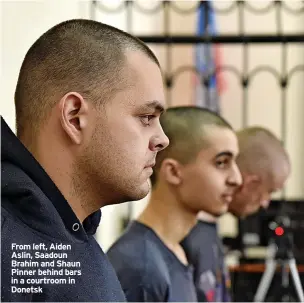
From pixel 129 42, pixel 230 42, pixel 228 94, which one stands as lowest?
pixel 129 42

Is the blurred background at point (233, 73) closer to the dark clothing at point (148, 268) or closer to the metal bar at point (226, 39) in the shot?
the metal bar at point (226, 39)

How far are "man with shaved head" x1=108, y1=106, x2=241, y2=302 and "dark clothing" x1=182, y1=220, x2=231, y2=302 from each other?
9.6 inches

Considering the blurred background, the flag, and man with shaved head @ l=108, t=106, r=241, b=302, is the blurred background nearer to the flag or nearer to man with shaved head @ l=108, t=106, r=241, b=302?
the flag

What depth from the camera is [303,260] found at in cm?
209

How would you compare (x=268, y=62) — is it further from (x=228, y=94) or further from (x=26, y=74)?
(x=26, y=74)

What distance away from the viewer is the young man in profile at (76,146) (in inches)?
37.4

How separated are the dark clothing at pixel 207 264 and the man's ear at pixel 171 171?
0.31m

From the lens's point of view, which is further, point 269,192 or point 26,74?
point 269,192

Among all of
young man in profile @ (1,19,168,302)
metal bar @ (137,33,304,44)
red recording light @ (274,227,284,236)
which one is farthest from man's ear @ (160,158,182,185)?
metal bar @ (137,33,304,44)

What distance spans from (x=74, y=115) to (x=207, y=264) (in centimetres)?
120

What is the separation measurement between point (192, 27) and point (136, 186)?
475 centimetres

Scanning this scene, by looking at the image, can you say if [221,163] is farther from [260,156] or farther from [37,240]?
[37,240]

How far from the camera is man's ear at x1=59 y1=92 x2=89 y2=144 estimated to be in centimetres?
98

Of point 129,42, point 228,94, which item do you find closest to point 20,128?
point 129,42
